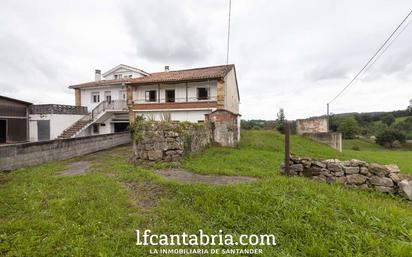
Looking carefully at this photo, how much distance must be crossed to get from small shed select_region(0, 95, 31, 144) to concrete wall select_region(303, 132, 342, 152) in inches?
933

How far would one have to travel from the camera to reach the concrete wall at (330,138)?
14164 millimetres

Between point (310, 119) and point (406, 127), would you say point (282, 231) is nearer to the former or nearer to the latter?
point (310, 119)

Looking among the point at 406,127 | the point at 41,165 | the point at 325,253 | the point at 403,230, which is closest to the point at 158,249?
the point at 325,253

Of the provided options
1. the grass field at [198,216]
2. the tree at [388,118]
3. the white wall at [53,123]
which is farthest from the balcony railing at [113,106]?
the tree at [388,118]

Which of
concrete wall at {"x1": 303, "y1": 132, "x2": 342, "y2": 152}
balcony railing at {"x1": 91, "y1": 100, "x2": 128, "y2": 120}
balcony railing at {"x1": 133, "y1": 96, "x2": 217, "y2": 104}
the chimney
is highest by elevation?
the chimney

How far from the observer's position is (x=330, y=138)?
14.3 meters

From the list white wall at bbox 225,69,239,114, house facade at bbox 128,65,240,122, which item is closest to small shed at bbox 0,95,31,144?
house facade at bbox 128,65,240,122

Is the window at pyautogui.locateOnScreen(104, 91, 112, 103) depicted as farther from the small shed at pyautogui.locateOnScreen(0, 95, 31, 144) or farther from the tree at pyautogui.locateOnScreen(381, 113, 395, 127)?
the tree at pyautogui.locateOnScreen(381, 113, 395, 127)

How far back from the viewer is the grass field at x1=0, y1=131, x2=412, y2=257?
2.59 metres

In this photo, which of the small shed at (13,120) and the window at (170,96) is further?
the window at (170,96)

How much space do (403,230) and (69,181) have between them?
7446mm

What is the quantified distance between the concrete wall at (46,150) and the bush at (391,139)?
43664mm

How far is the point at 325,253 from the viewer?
2.45 meters

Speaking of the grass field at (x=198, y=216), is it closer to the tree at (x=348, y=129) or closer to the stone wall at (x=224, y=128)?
the stone wall at (x=224, y=128)
